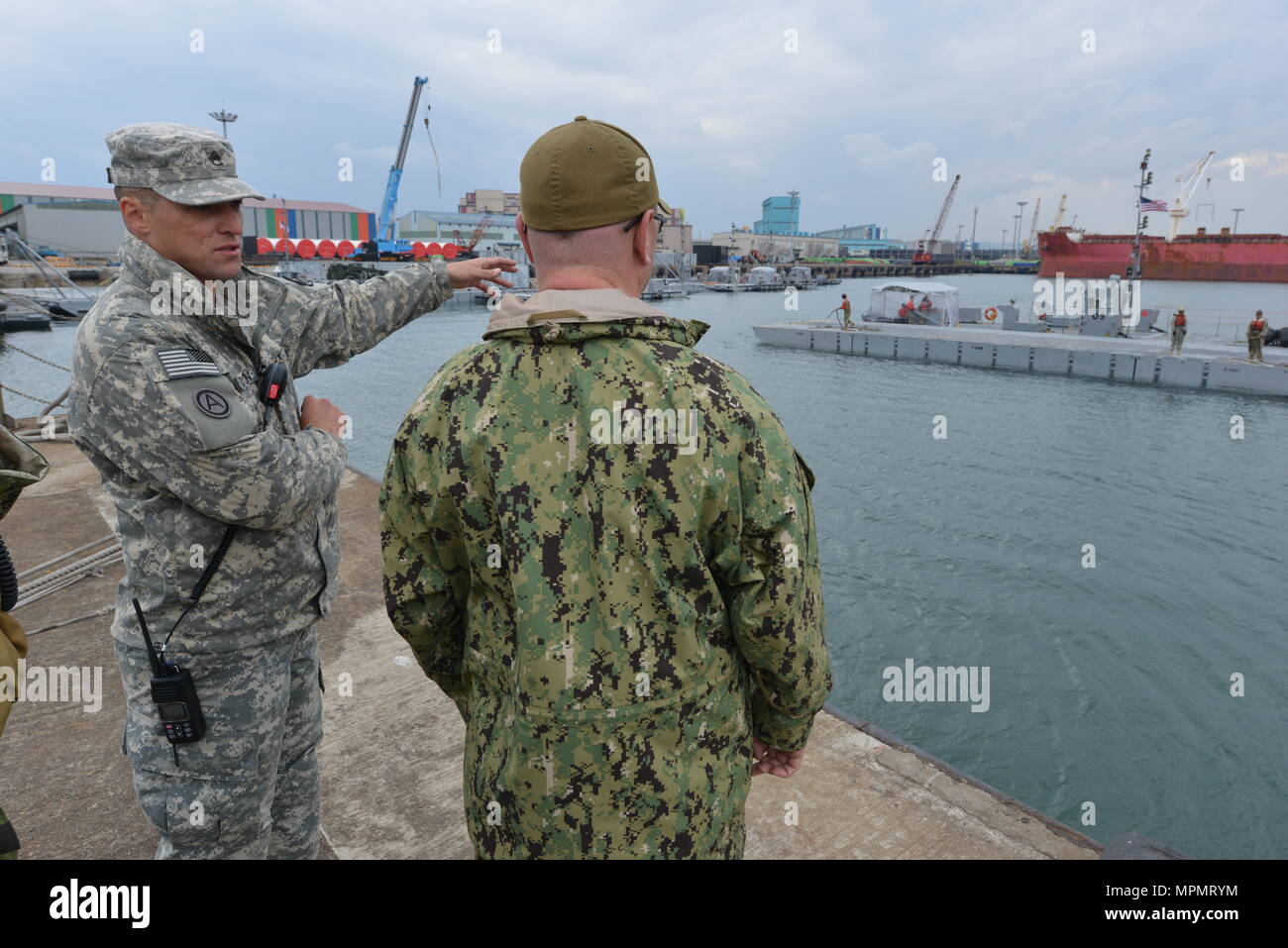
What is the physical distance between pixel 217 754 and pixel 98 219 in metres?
81.1

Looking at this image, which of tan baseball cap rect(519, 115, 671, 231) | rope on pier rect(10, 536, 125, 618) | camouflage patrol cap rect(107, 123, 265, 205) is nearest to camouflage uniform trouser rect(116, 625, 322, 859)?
camouflage patrol cap rect(107, 123, 265, 205)

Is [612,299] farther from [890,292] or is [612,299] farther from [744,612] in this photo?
[890,292]

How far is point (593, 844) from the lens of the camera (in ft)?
5.16

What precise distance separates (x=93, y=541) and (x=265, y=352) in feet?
16.0

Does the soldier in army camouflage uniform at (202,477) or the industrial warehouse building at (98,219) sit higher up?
the industrial warehouse building at (98,219)

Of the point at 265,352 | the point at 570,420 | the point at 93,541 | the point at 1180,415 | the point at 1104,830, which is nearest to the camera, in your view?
the point at 570,420

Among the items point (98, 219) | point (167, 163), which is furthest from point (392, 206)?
point (167, 163)

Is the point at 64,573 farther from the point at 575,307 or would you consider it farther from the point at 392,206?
the point at 392,206

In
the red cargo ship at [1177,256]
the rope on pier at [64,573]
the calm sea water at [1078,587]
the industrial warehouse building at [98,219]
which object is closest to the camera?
the rope on pier at [64,573]

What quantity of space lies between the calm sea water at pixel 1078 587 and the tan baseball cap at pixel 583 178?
719 centimetres

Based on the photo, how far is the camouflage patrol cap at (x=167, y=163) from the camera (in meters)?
2.05

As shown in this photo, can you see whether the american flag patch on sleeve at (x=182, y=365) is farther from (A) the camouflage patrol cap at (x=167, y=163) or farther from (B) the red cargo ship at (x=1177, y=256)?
(B) the red cargo ship at (x=1177, y=256)

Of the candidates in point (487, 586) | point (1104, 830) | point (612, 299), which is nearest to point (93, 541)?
point (487, 586)

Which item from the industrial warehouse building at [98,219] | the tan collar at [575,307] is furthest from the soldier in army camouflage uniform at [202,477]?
the industrial warehouse building at [98,219]
